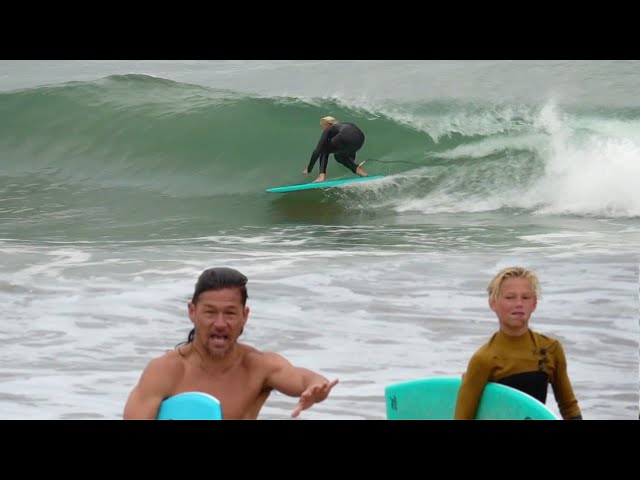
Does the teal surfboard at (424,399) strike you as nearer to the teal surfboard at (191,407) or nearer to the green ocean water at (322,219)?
the teal surfboard at (191,407)

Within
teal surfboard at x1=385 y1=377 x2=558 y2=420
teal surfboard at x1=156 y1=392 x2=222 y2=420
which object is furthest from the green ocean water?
teal surfboard at x1=156 y1=392 x2=222 y2=420

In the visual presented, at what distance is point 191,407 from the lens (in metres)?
2.66

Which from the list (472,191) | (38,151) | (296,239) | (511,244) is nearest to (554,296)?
(511,244)

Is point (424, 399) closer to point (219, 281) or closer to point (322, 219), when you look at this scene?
point (219, 281)

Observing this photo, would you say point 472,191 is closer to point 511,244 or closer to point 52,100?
point 511,244

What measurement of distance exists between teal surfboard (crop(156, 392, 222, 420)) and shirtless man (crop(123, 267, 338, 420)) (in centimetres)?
4

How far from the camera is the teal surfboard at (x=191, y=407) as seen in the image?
262 centimetres

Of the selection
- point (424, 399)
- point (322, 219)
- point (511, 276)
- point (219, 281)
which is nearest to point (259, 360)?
point (219, 281)

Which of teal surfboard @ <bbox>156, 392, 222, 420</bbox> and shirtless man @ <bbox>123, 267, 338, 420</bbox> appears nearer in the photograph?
teal surfboard @ <bbox>156, 392, 222, 420</bbox>

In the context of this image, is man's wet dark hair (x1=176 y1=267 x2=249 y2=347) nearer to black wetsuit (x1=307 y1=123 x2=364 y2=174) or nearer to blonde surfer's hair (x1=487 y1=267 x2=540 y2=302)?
blonde surfer's hair (x1=487 y1=267 x2=540 y2=302)

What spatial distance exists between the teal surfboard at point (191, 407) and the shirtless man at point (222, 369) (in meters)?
0.04

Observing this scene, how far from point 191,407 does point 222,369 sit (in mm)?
246

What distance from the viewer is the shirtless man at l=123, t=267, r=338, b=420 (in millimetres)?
2746

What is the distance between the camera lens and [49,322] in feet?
21.0
